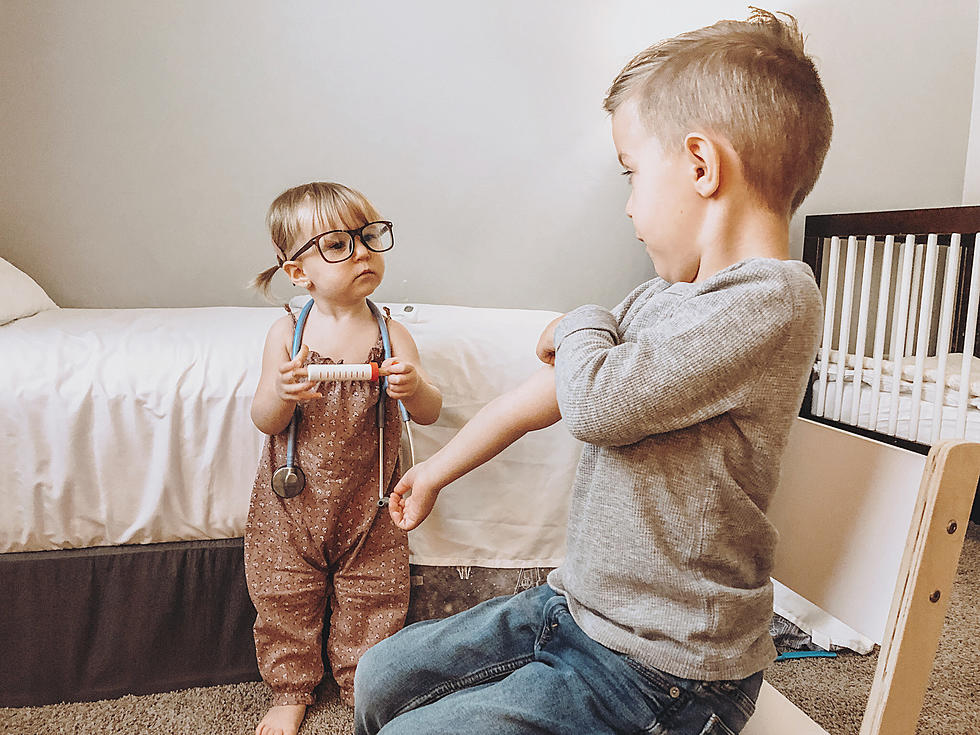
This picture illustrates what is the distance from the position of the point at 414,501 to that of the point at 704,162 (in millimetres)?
459

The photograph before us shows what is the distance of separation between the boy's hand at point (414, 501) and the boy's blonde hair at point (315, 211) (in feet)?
1.57

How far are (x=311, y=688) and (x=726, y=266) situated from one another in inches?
35.8

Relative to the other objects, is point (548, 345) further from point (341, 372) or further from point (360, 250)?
point (360, 250)

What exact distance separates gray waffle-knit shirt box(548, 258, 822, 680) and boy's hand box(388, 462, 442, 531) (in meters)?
0.20

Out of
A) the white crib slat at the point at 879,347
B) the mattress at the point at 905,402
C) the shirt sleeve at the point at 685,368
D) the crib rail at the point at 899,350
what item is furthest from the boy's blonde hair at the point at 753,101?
the white crib slat at the point at 879,347

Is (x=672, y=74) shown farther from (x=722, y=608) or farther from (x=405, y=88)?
(x=405, y=88)

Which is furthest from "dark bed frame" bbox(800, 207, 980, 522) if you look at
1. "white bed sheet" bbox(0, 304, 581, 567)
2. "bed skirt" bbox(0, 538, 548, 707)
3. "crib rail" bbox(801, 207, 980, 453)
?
"bed skirt" bbox(0, 538, 548, 707)

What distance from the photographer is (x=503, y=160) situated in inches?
86.6

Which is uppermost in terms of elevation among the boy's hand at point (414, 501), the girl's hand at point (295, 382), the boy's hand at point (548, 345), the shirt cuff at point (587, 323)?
the shirt cuff at point (587, 323)

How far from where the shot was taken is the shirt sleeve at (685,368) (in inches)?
24.7

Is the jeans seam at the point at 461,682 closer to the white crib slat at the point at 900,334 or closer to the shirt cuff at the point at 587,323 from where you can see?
the shirt cuff at the point at 587,323

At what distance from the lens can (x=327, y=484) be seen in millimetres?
1153

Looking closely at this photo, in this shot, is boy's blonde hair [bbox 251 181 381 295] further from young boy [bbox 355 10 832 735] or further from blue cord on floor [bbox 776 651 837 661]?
blue cord on floor [bbox 776 651 837 661]

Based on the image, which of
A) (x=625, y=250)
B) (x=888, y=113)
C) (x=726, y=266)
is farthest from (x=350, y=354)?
(x=888, y=113)
